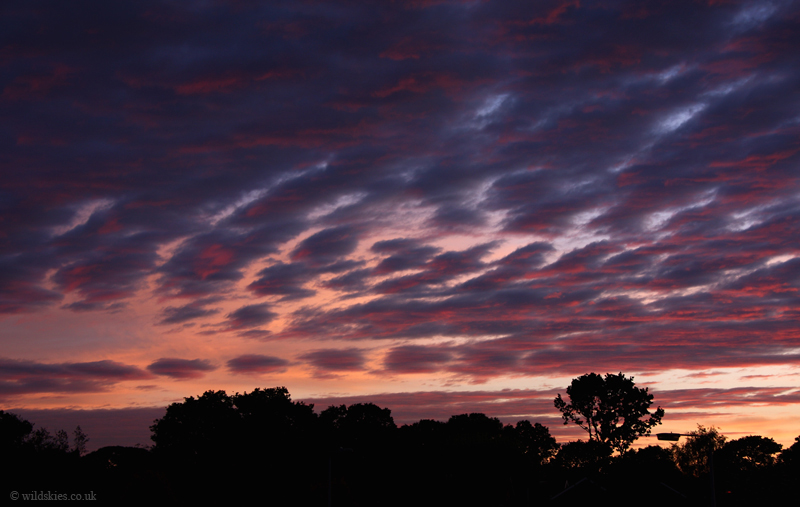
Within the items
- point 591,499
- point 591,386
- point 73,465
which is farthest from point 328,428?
point 73,465

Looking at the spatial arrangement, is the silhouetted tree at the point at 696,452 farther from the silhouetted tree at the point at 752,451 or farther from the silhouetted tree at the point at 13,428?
the silhouetted tree at the point at 13,428

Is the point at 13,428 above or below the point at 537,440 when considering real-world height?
above

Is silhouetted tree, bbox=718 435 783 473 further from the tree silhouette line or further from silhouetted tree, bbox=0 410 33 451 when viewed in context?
silhouetted tree, bbox=0 410 33 451

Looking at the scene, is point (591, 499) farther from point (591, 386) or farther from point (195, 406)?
point (195, 406)

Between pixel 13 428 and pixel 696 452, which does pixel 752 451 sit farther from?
pixel 13 428

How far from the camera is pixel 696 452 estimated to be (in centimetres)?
13212

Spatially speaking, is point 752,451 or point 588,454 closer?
point 588,454

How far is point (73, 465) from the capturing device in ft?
189

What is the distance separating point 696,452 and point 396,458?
67279 millimetres

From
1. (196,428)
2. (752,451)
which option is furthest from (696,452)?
(196,428)

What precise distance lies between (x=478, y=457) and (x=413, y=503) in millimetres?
12740

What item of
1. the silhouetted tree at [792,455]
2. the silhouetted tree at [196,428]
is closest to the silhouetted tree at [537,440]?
the silhouetted tree at [792,455]

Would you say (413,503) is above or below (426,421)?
below

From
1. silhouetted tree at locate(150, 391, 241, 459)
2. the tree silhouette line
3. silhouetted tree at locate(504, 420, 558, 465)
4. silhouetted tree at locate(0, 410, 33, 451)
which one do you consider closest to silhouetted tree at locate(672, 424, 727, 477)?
the tree silhouette line
